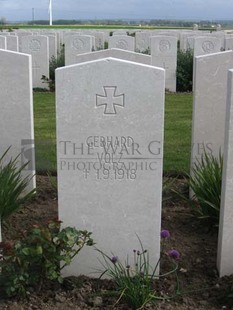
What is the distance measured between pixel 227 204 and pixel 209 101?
1.56m

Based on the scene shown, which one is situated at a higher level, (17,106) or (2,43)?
(2,43)

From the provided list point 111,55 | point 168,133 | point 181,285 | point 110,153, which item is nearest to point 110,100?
point 110,153

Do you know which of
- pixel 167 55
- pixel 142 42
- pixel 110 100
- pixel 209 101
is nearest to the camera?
pixel 110 100

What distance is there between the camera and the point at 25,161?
194 inches

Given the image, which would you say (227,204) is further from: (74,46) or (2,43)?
(74,46)

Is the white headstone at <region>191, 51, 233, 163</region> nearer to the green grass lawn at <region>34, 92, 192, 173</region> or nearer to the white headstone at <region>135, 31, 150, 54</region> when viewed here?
the green grass lawn at <region>34, 92, 192, 173</region>

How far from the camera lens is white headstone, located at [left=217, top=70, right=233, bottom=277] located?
3.28 meters

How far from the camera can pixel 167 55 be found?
12.4 metres

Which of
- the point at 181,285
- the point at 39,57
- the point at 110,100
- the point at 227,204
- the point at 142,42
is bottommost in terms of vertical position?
the point at 181,285

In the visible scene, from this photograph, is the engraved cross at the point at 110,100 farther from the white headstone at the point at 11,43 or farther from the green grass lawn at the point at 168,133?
the white headstone at the point at 11,43

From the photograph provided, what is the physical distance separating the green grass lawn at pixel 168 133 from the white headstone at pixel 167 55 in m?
0.75

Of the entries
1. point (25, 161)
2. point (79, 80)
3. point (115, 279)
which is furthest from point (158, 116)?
point (25, 161)

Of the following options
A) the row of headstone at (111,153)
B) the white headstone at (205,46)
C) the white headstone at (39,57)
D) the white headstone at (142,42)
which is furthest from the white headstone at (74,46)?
the row of headstone at (111,153)

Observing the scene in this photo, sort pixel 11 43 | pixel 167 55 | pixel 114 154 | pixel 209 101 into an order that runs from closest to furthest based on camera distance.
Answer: pixel 114 154 < pixel 209 101 < pixel 167 55 < pixel 11 43
